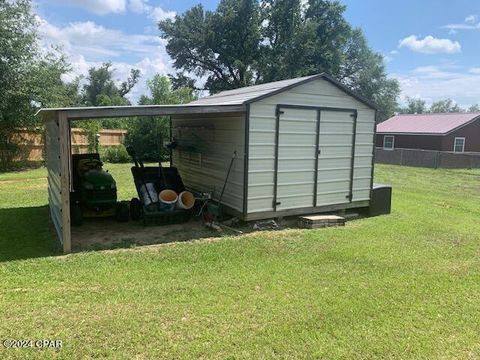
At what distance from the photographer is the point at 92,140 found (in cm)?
1795

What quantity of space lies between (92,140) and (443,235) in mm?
15341

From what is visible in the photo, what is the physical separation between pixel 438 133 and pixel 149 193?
2130 cm

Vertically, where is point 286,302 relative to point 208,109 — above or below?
below

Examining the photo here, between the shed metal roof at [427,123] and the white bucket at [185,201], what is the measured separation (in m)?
20.6

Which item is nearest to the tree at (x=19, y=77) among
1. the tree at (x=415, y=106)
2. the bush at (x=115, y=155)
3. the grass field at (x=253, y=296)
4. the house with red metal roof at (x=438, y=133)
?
the bush at (x=115, y=155)

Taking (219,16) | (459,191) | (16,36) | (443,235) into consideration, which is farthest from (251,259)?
(219,16)

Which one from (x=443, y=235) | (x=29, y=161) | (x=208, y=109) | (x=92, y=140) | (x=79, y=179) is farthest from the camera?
(x=92, y=140)

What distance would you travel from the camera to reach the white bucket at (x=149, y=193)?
708 centimetres

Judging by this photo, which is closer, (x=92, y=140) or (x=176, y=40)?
(x=92, y=140)

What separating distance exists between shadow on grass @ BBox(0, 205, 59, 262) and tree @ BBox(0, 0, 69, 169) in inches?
319

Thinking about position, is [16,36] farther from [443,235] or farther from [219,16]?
[219,16]

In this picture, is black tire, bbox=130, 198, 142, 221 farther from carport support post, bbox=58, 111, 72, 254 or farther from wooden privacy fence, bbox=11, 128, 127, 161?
wooden privacy fence, bbox=11, 128, 127, 161

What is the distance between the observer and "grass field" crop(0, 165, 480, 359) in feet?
10.4

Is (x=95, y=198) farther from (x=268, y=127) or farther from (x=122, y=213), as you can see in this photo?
(x=268, y=127)
